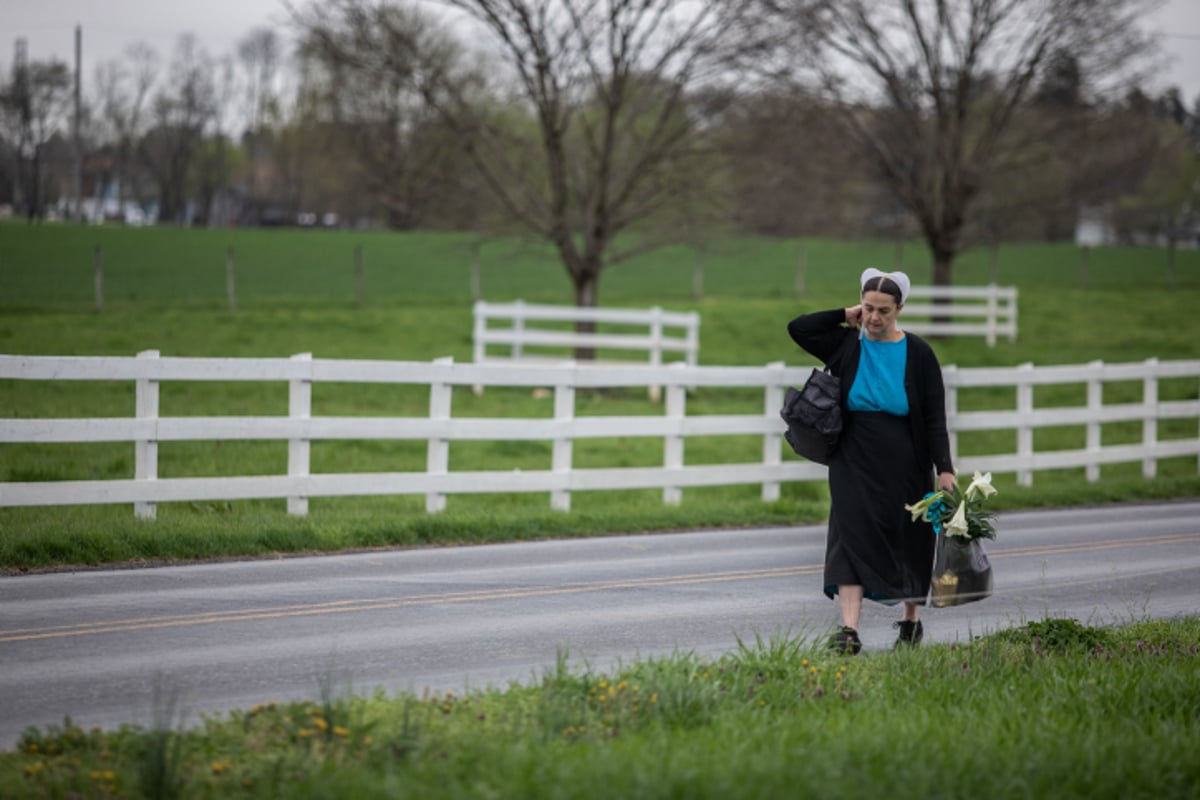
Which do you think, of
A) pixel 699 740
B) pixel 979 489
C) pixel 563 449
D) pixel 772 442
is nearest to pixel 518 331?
pixel 772 442

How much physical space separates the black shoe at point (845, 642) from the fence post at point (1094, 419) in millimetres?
11595

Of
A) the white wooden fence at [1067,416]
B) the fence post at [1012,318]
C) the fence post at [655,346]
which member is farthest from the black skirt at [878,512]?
the fence post at [1012,318]

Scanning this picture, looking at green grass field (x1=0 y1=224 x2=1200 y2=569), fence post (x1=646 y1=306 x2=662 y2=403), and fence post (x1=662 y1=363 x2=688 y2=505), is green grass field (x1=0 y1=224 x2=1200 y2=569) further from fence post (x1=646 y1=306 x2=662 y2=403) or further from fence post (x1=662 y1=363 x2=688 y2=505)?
fence post (x1=646 y1=306 x2=662 y2=403)

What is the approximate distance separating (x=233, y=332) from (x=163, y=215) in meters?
33.9

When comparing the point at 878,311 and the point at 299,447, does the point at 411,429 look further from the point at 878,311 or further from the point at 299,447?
the point at 878,311

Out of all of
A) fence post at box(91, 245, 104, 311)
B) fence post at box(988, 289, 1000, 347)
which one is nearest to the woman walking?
fence post at box(91, 245, 104, 311)

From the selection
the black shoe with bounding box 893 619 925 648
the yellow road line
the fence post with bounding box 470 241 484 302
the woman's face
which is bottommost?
the yellow road line

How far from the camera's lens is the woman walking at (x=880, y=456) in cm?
756

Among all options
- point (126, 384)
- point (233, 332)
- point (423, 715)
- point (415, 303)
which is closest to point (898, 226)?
point (415, 303)

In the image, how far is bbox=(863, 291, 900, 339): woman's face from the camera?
745cm

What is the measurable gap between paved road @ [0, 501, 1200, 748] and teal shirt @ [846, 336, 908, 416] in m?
1.38

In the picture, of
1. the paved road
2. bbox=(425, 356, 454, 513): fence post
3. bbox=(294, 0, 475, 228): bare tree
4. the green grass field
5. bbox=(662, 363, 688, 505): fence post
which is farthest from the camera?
bbox=(294, 0, 475, 228): bare tree

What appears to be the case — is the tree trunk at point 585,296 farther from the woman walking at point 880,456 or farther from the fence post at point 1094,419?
the woman walking at point 880,456

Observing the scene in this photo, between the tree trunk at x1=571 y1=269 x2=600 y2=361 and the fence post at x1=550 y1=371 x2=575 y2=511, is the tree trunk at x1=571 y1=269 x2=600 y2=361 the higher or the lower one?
the higher one
